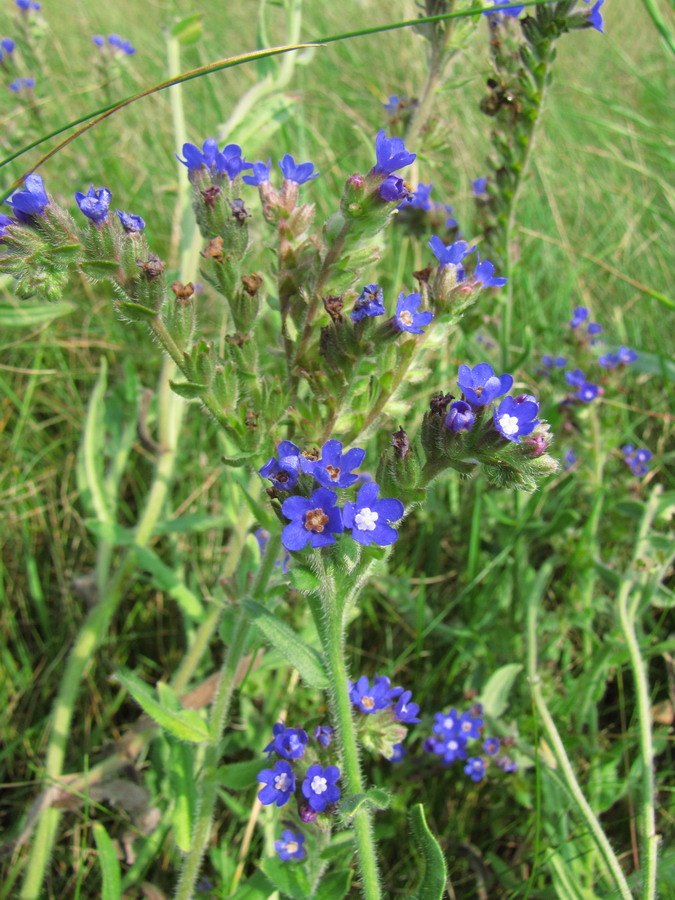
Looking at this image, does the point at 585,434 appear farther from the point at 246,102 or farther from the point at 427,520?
the point at 246,102

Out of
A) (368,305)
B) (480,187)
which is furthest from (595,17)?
(368,305)

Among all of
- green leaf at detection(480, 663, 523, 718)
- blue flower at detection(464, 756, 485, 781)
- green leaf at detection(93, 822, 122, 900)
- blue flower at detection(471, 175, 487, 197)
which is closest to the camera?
green leaf at detection(93, 822, 122, 900)

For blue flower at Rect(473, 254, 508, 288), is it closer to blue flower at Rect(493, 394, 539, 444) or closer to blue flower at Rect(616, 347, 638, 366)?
blue flower at Rect(493, 394, 539, 444)

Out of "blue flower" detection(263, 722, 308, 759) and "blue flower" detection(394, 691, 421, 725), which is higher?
"blue flower" detection(394, 691, 421, 725)

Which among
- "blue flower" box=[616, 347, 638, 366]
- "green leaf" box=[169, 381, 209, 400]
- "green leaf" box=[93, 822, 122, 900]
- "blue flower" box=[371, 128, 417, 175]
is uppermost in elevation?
"blue flower" box=[616, 347, 638, 366]

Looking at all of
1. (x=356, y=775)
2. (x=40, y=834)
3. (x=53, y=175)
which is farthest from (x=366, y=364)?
(x=53, y=175)

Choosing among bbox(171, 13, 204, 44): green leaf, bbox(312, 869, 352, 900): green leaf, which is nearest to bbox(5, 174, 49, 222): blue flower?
bbox(312, 869, 352, 900): green leaf
